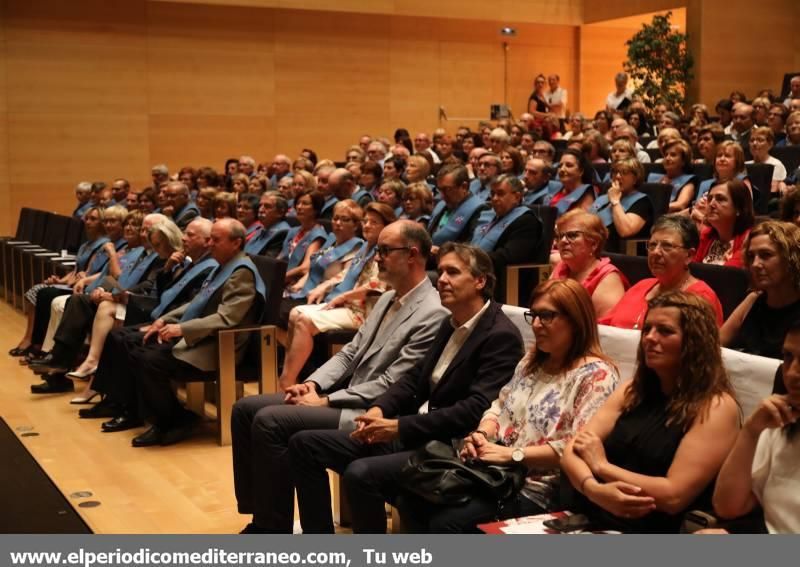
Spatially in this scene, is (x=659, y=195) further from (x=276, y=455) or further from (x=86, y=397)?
(x=276, y=455)

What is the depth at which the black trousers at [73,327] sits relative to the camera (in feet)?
20.8

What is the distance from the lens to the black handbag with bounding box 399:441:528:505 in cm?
292

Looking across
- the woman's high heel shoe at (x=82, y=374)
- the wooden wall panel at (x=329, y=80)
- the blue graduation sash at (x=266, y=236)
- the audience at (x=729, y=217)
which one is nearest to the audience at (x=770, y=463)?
the audience at (x=729, y=217)

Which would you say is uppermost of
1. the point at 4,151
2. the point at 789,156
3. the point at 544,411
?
the point at 4,151

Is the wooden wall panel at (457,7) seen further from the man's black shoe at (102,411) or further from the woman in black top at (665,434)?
the woman in black top at (665,434)

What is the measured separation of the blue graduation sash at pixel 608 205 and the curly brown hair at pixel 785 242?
9.71ft

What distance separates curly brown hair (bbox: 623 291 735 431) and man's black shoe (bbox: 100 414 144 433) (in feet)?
12.1

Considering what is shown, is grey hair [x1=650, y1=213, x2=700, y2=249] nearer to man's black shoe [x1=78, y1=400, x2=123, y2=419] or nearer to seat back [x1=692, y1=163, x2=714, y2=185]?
man's black shoe [x1=78, y1=400, x2=123, y2=419]

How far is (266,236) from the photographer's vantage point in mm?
7309

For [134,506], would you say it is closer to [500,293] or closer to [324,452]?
[324,452]

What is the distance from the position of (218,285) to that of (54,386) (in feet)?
5.79

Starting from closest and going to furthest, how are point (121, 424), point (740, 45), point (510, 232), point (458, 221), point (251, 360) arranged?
point (251, 360) → point (121, 424) → point (510, 232) → point (458, 221) → point (740, 45)

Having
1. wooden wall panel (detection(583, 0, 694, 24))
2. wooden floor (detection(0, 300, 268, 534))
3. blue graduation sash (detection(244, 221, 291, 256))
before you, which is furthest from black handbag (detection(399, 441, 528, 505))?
wooden wall panel (detection(583, 0, 694, 24))

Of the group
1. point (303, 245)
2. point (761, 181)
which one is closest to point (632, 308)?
point (303, 245)
